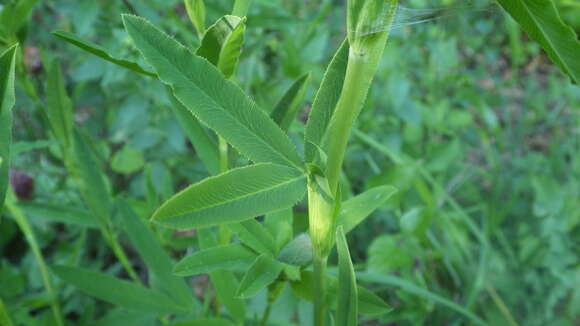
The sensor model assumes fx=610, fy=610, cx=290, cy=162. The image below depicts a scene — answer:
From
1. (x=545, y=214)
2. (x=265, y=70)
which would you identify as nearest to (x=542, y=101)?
(x=545, y=214)

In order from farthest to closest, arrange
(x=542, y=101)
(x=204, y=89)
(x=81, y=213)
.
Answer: (x=542, y=101), (x=81, y=213), (x=204, y=89)

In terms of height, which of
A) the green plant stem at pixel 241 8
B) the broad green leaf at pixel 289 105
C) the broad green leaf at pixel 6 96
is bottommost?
the broad green leaf at pixel 289 105

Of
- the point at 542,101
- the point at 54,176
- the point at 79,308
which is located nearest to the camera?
the point at 79,308

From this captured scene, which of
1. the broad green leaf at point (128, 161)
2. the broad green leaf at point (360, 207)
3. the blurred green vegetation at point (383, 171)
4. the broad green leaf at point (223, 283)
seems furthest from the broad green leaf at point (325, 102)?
the broad green leaf at point (128, 161)

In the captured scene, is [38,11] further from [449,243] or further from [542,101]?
[542,101]

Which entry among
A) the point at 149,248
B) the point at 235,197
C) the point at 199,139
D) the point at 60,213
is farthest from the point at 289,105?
the point at 60,213

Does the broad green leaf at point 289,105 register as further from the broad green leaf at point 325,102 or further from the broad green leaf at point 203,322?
the broad green leaf at point 203,322
